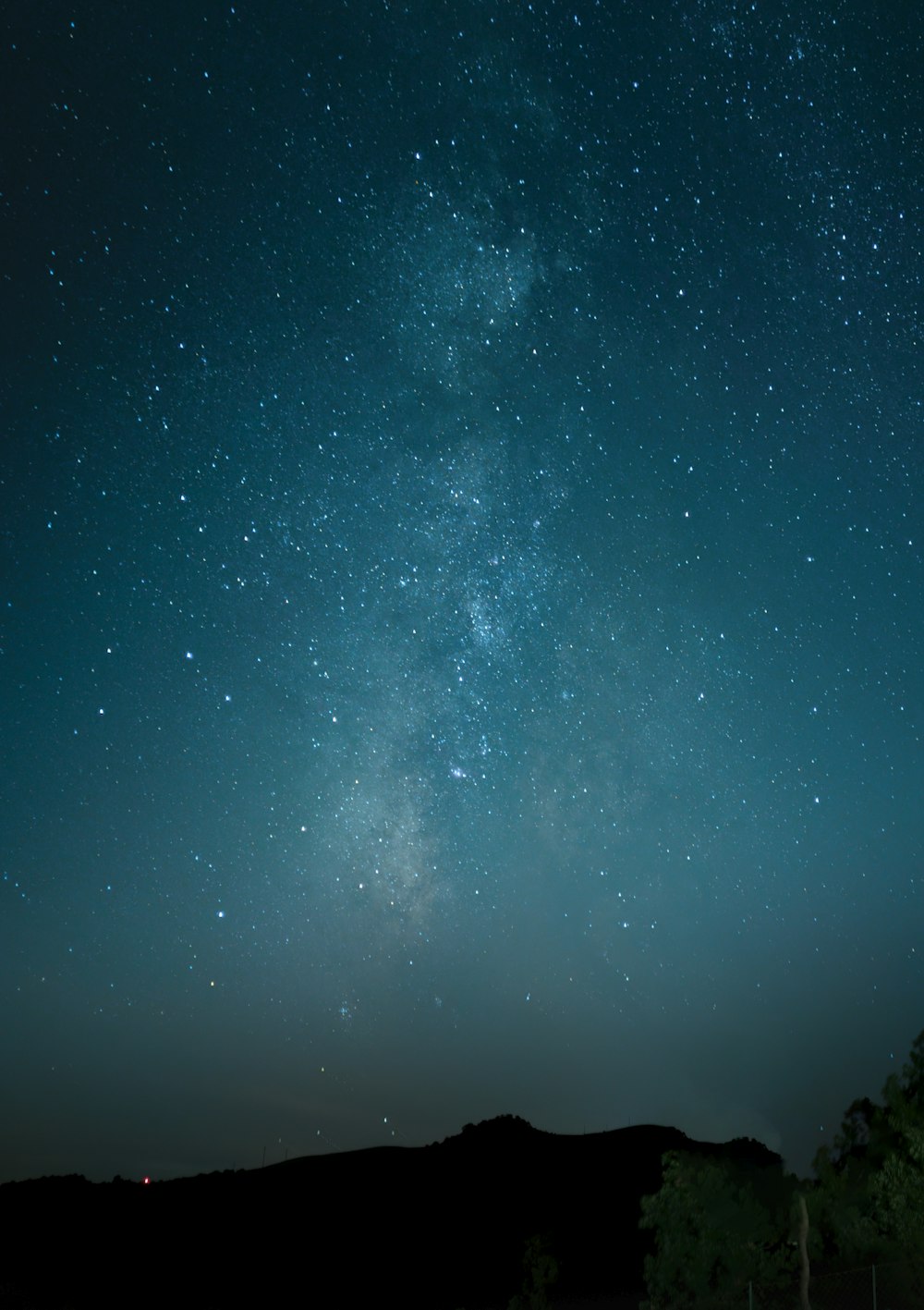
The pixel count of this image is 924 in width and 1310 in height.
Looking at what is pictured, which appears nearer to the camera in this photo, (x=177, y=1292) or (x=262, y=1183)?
(x=177, y=1292)

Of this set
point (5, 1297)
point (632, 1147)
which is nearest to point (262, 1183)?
point (632, 1147)

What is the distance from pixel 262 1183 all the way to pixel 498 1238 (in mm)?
27206

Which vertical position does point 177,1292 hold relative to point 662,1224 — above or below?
below

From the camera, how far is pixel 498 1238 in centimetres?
8100

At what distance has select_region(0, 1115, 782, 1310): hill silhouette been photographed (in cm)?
6994

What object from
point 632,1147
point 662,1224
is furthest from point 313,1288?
point 662,1224

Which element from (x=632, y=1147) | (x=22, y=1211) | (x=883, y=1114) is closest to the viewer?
(x=883, y=1114)

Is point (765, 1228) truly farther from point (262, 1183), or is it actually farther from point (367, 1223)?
point (262, 1183)

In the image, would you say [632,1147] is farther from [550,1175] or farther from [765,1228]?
[765,1228]

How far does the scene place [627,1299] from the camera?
51.3 metres

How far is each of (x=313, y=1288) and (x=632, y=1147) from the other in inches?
1776

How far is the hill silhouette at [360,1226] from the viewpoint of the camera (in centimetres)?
6994

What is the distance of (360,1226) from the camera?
8512 cm

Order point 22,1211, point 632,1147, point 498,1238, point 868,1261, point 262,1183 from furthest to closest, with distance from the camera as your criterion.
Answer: point 632,1147, point 262,1183, point 22,1211, point 498,1238, point 868,1261
